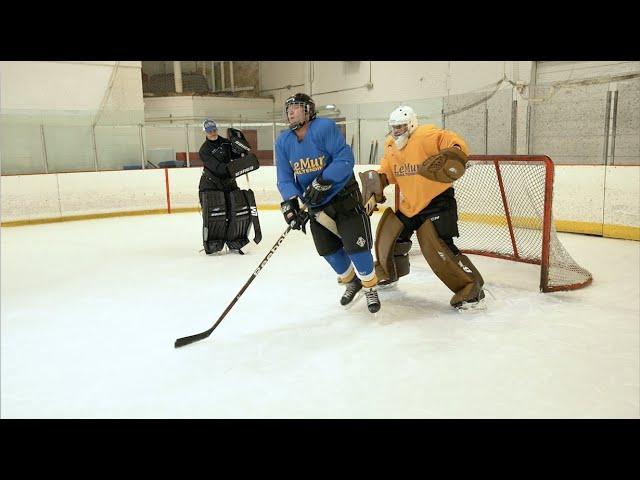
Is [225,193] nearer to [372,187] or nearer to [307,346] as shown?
[372,187]

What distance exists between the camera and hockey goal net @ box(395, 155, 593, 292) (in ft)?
11.4

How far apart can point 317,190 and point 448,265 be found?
34.8 inches

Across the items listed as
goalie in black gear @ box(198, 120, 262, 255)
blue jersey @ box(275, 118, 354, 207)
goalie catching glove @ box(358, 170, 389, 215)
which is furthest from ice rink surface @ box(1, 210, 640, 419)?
blue jersey @ box(275, 118, 354, 207)

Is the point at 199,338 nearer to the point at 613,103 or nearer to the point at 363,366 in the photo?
the point at 363,366

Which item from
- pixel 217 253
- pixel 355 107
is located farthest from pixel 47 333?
pixel 355 107

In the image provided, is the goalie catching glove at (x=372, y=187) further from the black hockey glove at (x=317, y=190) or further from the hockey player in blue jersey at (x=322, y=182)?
the black hockey glove at (x=317, y=190)

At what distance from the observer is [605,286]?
3590 millimetres

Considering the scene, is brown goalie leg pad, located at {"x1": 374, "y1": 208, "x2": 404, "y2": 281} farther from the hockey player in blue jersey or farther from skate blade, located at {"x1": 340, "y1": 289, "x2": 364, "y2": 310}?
the hockey player in blue jersey

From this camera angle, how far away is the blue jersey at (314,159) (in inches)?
113

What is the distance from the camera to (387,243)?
3.45 metres

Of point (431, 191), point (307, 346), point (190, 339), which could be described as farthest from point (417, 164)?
point (190, 339)

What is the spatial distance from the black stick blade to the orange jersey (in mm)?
1380

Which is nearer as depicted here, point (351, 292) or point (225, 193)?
point (351, 292)

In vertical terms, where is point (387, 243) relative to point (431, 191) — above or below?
below
